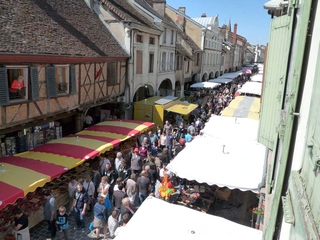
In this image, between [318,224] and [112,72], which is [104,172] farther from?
[318,224]

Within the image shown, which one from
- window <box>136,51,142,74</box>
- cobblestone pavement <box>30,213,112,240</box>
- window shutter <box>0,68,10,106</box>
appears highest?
window <box>136,51,142,74</box>

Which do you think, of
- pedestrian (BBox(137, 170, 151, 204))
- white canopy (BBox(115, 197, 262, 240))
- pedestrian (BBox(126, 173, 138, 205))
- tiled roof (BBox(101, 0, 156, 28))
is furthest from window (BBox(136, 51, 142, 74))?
white canopy (BBox(115, 197, 262, 240))

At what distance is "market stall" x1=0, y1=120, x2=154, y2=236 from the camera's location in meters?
7.01

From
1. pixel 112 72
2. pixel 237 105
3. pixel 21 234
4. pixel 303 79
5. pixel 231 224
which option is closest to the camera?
pixel 303 79

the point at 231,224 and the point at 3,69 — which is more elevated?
the point at 3,69

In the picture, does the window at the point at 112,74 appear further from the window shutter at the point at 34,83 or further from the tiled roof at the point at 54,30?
the window shutter at the point at 34,83

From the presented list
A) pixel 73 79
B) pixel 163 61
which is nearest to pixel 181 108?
pixel 163 61

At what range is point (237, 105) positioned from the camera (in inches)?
647

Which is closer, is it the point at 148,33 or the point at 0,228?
the point at 0,228

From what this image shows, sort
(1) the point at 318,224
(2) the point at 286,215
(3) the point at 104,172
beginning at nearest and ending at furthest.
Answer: (1) the point at 318,224
(2) the point at 286,215
(3) the point at 104,172

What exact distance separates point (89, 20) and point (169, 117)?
25.4ft

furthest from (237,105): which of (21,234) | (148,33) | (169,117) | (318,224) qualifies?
(318,224)

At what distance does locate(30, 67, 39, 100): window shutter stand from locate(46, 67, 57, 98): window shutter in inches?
21.2

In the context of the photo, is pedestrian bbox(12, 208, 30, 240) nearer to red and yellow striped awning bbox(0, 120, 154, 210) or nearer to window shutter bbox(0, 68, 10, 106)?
red and yellow striped awning bbox(0, 120, 154, 210)
